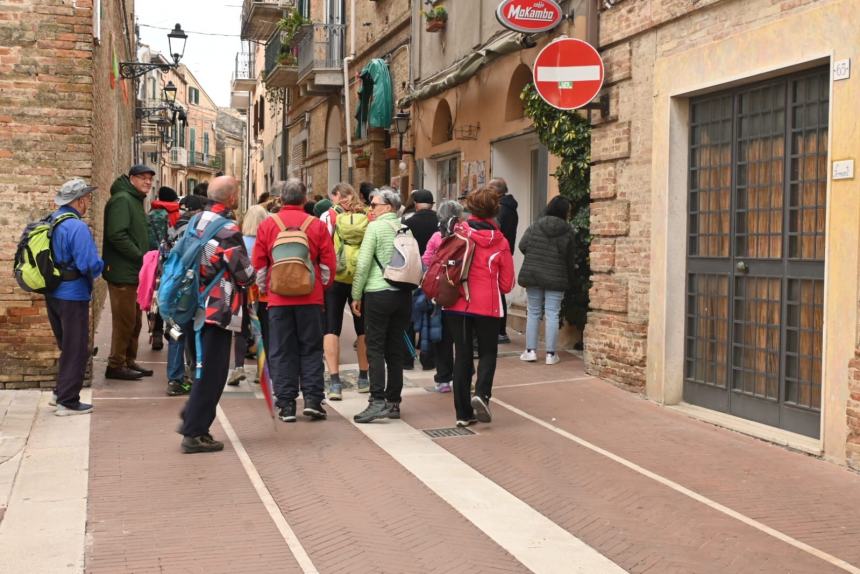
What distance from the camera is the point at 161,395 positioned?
9453mm

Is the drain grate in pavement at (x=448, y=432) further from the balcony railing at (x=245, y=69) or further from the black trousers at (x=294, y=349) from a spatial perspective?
the balcony railing at (x=245, y=69)

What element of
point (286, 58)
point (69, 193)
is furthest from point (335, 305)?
point (286, 58)

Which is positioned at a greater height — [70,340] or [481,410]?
[70,340]

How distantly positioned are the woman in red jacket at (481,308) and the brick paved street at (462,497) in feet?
1.01

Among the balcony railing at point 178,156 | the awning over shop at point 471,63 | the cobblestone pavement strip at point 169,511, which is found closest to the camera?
the cobblestone pavement strip at point 169,511

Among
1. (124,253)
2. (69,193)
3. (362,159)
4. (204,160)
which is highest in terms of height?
(204,160)

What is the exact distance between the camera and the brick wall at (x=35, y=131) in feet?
30.5

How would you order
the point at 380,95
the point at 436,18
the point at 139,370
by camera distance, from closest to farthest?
the point at 139,370 → the point at 436,18 → the point at 380,95

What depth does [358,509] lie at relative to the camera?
19.3 feet

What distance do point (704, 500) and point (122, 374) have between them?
240 inches

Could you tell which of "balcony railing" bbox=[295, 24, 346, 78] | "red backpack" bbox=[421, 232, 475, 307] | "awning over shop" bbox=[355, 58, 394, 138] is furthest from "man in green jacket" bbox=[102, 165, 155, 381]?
"balcony railing" bbox=[295, 24, 346, 78]

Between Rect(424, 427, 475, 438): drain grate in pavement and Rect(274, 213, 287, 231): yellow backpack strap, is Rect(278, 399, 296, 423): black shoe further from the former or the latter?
Rect(274, 213, 287, 231): yellow backpack strap

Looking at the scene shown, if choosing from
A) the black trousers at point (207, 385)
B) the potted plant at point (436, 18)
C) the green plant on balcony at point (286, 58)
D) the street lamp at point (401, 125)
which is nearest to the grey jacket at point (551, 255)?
the black trousers at point (207, 385)

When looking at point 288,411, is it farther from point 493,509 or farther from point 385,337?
point 493,509
